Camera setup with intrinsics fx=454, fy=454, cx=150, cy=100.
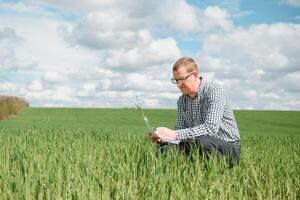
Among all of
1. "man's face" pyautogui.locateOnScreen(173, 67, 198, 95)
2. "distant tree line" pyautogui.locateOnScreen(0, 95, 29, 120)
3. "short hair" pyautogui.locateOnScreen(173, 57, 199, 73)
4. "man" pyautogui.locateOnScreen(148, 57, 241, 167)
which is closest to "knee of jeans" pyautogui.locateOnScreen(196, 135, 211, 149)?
"man" pyautogui.locateOnScreen(148, 57, 241, 167)

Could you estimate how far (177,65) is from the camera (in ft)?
14.1

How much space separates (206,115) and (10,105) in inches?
345

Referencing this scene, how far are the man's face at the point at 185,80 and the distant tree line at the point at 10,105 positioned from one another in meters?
7.91

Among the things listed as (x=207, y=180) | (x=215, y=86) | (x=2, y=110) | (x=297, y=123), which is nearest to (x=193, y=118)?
(x=215, y=86)

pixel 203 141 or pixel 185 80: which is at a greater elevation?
pixel 185 80

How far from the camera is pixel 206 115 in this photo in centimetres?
447

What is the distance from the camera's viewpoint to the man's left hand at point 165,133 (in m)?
4.11

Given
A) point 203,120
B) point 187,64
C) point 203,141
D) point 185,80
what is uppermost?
point 187,64

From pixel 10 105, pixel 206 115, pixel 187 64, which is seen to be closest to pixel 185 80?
pixel 187 64

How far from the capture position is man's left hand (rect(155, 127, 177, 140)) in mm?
4113

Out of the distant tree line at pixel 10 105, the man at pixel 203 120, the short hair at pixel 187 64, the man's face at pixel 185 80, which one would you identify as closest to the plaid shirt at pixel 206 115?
the man at pixel 203 120

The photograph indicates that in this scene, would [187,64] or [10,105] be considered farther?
[10,105]

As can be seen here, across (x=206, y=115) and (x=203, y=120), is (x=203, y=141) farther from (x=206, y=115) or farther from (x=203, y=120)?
Answer: (x=203, y=120)

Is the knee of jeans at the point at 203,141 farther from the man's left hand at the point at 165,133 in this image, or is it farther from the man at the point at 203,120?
the man's left hand at the point at 165,133
